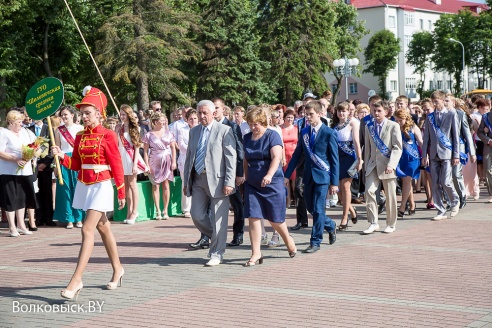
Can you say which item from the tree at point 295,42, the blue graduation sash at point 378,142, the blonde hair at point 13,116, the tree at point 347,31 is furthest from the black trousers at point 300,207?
the tree at point 347,31

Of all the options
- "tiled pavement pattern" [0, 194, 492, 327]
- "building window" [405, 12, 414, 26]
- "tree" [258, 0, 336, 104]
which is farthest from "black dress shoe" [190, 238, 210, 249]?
"building window" [405, 12, 414, 26]

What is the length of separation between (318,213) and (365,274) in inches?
76.4

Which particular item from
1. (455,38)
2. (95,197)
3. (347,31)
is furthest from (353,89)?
(95,197)

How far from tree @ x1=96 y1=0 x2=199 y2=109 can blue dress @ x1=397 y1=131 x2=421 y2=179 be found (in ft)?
89.9

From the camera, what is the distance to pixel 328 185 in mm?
11188

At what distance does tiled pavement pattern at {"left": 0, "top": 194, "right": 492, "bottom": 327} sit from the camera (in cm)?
719

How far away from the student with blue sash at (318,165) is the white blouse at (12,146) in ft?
15.6

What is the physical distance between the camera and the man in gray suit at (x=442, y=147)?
14.1m

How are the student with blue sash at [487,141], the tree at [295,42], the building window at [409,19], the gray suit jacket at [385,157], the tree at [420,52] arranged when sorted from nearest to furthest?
1. the gray suit jacket at [385,157]
2. the student with blue sash at [487,141]
3. the tree at [295,42]
4. the tree at [420,52]
5. the building window at [409,19]

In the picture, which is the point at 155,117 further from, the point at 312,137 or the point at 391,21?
the point at 391,21

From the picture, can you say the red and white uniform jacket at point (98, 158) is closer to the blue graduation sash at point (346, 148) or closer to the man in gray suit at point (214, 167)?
the man in gray suit at point (214, 167)

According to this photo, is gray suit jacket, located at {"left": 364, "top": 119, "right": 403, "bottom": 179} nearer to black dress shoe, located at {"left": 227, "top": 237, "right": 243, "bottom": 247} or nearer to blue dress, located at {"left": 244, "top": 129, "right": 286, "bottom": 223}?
black dress shoe, located at {"left": 227, "top": 237, "right": 243, "bottom": 247}

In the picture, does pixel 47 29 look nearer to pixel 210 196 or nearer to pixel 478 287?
pixel 210 196

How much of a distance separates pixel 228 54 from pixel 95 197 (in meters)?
40.9
